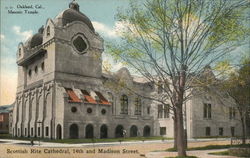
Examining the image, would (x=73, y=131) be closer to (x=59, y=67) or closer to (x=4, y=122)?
(x=59, y=67)

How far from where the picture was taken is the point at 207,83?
1962 centimetres

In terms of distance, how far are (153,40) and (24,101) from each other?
3653 cm

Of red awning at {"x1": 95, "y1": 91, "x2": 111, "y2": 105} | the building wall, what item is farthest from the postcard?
the building wall

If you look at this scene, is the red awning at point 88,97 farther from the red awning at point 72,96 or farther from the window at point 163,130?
the window at point 163,130

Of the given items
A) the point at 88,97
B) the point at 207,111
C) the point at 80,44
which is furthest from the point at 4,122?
the point at 207,111

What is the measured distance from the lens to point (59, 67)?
139ft


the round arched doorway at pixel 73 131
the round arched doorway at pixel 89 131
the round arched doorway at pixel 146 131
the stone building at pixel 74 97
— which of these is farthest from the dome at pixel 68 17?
the round arched doorway at pixel 146 131

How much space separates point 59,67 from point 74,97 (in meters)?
4.66

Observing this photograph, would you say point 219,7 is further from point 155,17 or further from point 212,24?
point 155,17

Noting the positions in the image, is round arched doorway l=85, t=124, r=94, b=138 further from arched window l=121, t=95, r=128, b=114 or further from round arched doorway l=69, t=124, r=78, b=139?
arched window l=121, t=95, r=128, b=114

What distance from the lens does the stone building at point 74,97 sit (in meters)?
41.2

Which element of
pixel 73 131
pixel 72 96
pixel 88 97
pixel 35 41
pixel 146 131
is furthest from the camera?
pixel 35 41

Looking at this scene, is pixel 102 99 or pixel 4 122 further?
pixel 4 122

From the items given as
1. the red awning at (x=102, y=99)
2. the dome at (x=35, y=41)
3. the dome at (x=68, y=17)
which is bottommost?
the red awning at (x=102, y=99)
